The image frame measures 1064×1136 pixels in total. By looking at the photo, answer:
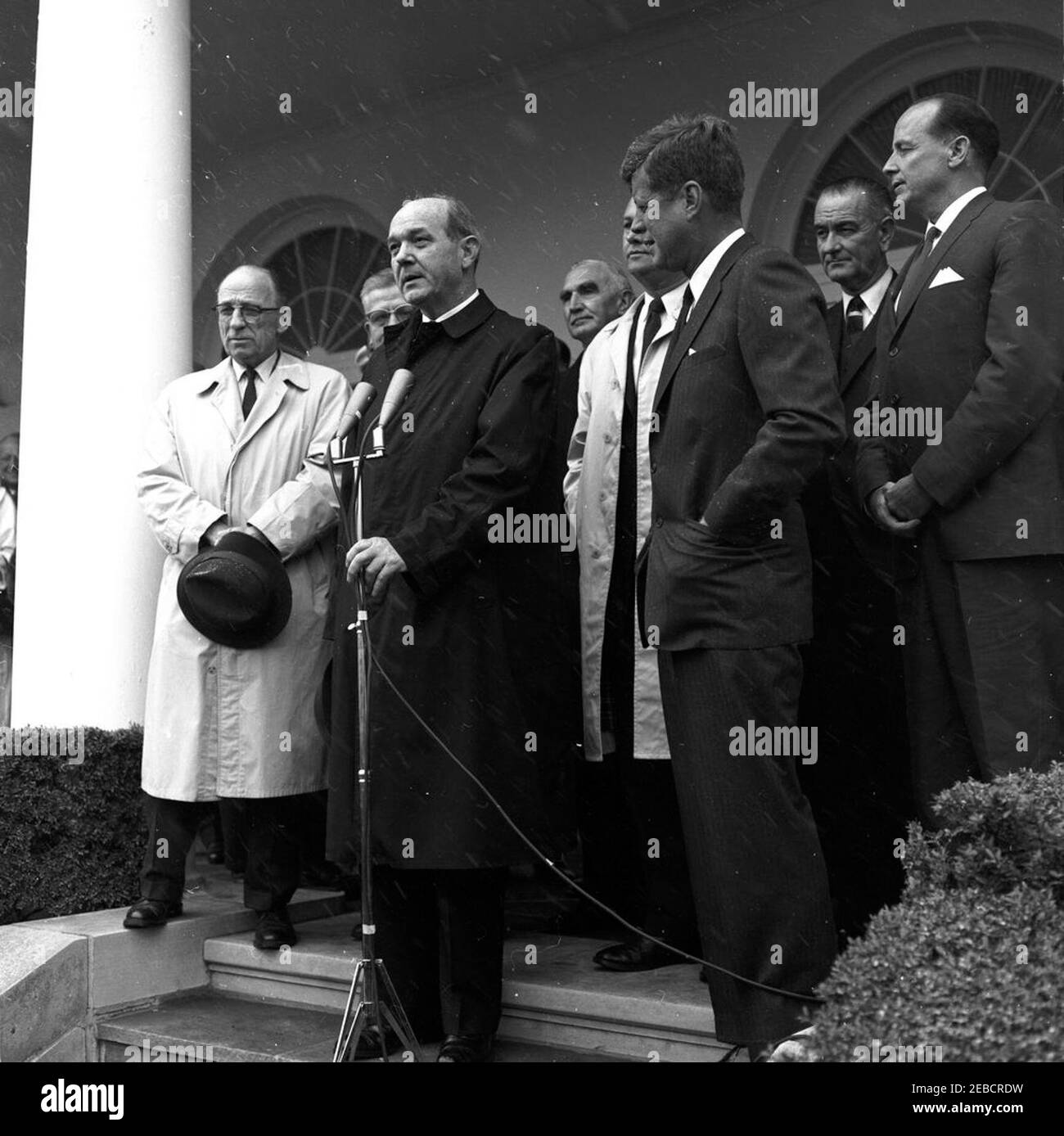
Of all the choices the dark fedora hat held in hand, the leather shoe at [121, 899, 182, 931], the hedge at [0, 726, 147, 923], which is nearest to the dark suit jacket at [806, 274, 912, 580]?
the dark fedora hat held in hand

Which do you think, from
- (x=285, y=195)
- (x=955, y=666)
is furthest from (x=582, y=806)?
(x=285, y=195)

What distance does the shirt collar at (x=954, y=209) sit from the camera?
4535 mm

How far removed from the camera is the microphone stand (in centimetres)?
399

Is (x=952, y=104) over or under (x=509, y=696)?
over

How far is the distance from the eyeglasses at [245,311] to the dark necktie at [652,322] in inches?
60.8

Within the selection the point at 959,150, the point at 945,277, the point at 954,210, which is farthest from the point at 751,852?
the point at 959,150

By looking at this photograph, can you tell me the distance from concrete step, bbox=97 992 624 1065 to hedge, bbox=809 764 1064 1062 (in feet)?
5.34

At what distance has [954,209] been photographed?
455cm

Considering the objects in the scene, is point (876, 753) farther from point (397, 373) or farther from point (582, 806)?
point (397, 373)

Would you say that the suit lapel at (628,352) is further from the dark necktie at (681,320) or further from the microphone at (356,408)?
the microphone at (356,408)

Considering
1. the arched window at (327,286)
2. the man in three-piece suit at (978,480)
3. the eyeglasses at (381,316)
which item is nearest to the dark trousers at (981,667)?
the man in three-piece suit at (978,480)

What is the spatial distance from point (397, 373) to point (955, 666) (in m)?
1.74

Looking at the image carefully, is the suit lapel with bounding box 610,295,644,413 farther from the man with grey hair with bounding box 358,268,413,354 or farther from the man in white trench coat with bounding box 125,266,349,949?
the man with grey hair with bounding box 358,268,413,354
